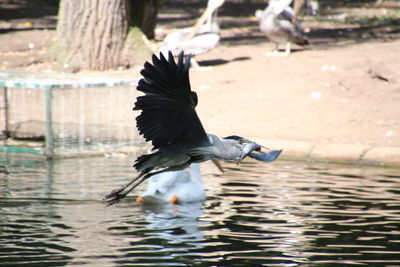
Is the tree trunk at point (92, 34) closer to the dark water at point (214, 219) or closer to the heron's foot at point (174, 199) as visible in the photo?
the dark water at point (214, 219)

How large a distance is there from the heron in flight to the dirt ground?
12.5 ft

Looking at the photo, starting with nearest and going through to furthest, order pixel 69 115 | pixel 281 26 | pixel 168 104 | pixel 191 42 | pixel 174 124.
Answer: pixel 168 104
pixel 174 124
pixel 69 115
pixel 191 42
pixel 281 26

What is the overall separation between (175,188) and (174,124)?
1750 mm

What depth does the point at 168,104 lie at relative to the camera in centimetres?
515

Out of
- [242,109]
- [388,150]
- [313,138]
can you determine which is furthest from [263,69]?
[388,150]

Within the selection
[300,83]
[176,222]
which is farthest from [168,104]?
[300,83]

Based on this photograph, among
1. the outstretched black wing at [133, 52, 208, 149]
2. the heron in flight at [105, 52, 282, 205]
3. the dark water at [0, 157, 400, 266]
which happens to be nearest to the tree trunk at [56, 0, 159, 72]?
the dark water at [0, 157, 400, 266]

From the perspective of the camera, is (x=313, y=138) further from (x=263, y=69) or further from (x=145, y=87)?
(x=145, y=87)

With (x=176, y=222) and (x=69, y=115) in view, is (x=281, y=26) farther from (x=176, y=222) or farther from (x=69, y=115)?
(x=176, y=222)

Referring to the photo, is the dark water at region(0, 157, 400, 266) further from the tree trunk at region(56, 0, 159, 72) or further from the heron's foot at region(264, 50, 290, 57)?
the heron's foot at region(264, 50, 290, 57)

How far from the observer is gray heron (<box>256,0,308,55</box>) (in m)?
13.0

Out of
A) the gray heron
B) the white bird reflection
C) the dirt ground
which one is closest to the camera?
the white bird reflection

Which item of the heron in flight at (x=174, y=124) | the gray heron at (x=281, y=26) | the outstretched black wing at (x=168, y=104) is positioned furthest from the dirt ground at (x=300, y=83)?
the outstretched black wing at (x=168, y=104)

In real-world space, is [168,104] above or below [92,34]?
above
